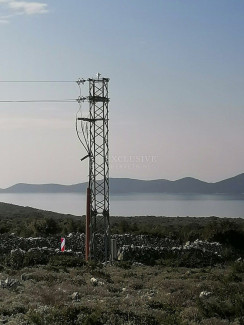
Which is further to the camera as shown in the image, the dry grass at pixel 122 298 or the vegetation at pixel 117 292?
the vegetation at pixel 117 292

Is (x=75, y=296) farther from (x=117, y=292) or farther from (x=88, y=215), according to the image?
(x=88, y=215)

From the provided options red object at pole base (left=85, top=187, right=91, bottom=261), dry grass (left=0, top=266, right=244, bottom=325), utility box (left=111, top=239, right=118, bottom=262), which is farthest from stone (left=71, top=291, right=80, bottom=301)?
utility box (left=111, top=239, right=118, bottom=262)

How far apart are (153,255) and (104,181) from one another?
4.40 m

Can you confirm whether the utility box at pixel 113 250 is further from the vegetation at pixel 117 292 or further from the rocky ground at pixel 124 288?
the vegetation at pixel 117 292

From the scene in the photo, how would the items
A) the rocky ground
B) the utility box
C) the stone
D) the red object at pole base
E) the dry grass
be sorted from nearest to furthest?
the dry grass, the rocky ground, the stone, the red object at pole base, the utility box

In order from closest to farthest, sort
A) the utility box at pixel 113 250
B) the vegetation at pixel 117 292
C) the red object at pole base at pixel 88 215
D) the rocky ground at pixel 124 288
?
the vegetation at pixel 117 292
the rocky ground at pixel 124 288
the red object at pole base at pixel 88 215
the utility box at pixel 113 250

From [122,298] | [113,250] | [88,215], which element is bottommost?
[122,298]

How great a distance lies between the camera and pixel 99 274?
21516 millimetres

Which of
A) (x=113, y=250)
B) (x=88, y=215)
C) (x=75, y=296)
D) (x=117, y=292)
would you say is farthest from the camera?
(x=113, y=250)

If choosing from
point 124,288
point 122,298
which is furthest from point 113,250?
point 122,298

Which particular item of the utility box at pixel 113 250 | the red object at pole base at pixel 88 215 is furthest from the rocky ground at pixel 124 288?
the red object at pole base at pixel 88 215

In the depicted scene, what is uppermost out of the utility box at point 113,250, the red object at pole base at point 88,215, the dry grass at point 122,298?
the red object at pole base at point 88,215

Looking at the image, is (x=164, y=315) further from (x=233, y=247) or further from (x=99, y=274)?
(x=233, y=247)

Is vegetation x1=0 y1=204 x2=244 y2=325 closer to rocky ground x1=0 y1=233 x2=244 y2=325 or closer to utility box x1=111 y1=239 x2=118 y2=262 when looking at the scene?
rocky ground x1=0 y1=233 x2=244 y2=325
